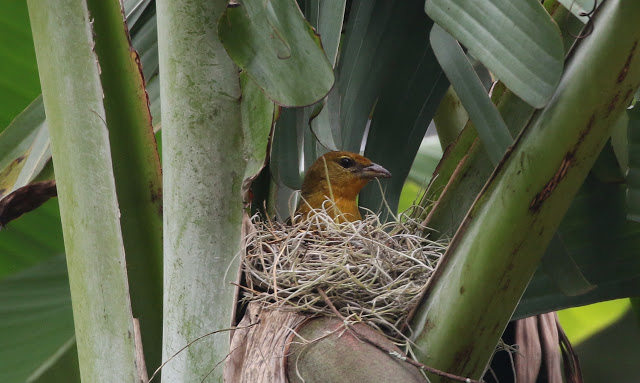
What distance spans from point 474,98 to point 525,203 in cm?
38

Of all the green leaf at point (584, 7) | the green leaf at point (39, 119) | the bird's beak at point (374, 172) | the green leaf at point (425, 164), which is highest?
the green leaf at point (584, 7)

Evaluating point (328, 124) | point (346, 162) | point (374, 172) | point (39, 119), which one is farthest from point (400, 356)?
point (346, 162)

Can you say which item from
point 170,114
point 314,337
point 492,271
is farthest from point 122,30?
point 492,271

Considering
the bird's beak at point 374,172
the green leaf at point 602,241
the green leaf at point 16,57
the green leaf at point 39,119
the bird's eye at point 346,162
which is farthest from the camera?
the bird's eye at point 346,162

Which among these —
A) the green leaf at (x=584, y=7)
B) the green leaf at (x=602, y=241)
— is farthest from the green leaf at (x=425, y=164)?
the green leaf at (x=584, y=7)

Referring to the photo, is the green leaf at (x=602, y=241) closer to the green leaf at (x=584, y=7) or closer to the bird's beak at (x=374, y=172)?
the bird's beak at (x=374, y=172)

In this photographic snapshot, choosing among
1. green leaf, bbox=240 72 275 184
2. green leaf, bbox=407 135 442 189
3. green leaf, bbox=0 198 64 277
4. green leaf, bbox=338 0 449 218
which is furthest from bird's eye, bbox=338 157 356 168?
green leaf, bbox=240 72 275 184

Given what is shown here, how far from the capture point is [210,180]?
1632 millimetres

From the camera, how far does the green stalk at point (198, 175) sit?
162 centimetres

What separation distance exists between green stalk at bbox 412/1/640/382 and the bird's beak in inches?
42.6

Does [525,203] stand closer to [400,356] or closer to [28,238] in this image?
[400,356]

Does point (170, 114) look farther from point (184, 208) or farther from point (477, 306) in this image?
point (477, 306)

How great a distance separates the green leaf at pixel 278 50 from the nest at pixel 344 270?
1.79 ft

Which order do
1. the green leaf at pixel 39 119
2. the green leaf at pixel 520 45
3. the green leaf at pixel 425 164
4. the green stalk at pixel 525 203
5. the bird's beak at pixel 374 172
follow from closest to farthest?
the green leaf at pixel 520 45 → the green stalk at pixel 525 203 → the green leaf at pixel 39 119 → the bird's beak at pixel 374 172 → the green leaf at pixel 425 164
